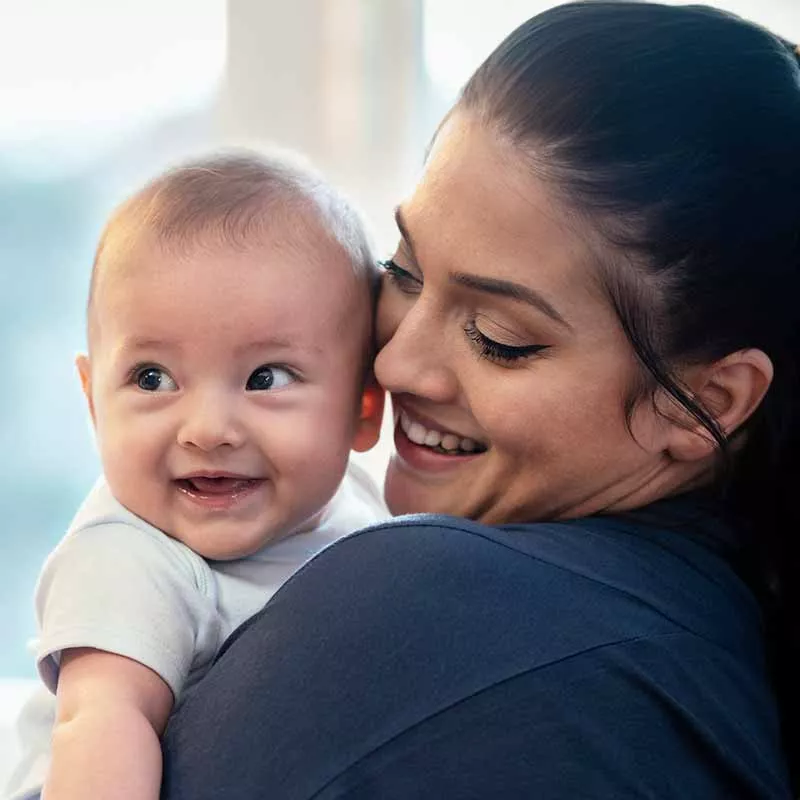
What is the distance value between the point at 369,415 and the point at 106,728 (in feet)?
1.63

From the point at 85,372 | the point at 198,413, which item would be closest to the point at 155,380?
the point at 198,413

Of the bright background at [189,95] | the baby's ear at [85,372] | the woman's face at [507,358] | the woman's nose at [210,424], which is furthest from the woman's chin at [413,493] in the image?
the bright background at [189,95]

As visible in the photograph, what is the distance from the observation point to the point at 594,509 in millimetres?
1330

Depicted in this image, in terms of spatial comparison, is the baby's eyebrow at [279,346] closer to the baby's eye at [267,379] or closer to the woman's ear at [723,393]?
the baby's eye at [267,379]

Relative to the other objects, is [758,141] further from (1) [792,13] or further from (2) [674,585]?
(1) [792,13]

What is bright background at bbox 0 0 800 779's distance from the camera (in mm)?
2250

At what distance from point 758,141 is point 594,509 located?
1.32ft

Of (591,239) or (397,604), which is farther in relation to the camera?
(591,239)

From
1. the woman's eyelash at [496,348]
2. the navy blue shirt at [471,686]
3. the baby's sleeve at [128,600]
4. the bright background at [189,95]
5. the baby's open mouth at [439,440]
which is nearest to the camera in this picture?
the navy blue shirt at [471,686]

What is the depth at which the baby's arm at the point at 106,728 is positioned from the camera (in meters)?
1.04

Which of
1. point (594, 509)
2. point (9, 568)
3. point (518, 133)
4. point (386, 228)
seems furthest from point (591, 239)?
point (9, 568)

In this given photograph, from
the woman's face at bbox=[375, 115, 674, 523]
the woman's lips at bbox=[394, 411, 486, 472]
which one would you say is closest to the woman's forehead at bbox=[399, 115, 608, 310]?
the woman's face at bbox=[375, 115, 674, 523]

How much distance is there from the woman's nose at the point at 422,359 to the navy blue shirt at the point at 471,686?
24cm

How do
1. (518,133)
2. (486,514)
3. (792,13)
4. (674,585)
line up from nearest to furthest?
1. (674,585)
2. (518,133)
3. (486,514)
4. (792,13)
